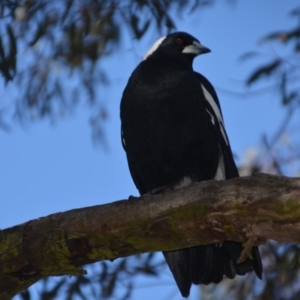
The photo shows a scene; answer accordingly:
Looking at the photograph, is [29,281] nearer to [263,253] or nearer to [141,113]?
[141,113]

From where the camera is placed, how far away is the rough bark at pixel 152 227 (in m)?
2.17

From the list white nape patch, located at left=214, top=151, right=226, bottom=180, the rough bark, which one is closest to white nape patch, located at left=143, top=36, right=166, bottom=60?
white nape patch, located at left=214, top=151, right=226, bottom=180

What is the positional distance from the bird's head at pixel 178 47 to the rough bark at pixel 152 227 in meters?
1.34

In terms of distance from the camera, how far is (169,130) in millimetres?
3145

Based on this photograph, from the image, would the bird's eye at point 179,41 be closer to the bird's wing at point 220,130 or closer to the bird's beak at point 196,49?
the bird's beak at point 196,49

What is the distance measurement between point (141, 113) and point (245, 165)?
1.11m

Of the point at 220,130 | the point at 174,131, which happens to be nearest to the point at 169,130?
the point at 174,131

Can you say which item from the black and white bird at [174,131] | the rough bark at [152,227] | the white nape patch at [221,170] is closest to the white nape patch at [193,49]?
the black and white bird at [174,131]

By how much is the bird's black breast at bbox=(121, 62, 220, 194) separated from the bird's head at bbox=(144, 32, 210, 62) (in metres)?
0.36

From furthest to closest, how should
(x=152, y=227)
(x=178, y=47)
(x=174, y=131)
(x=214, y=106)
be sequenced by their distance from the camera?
(x=178, y=47) < (x=214, y=106) < (x=174, y=131) < (x=152, y=227)

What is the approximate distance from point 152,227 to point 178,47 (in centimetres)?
150

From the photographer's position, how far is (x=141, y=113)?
3.19 m

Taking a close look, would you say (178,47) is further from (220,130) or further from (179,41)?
(220,130)

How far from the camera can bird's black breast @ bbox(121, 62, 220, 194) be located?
10.3 feet
